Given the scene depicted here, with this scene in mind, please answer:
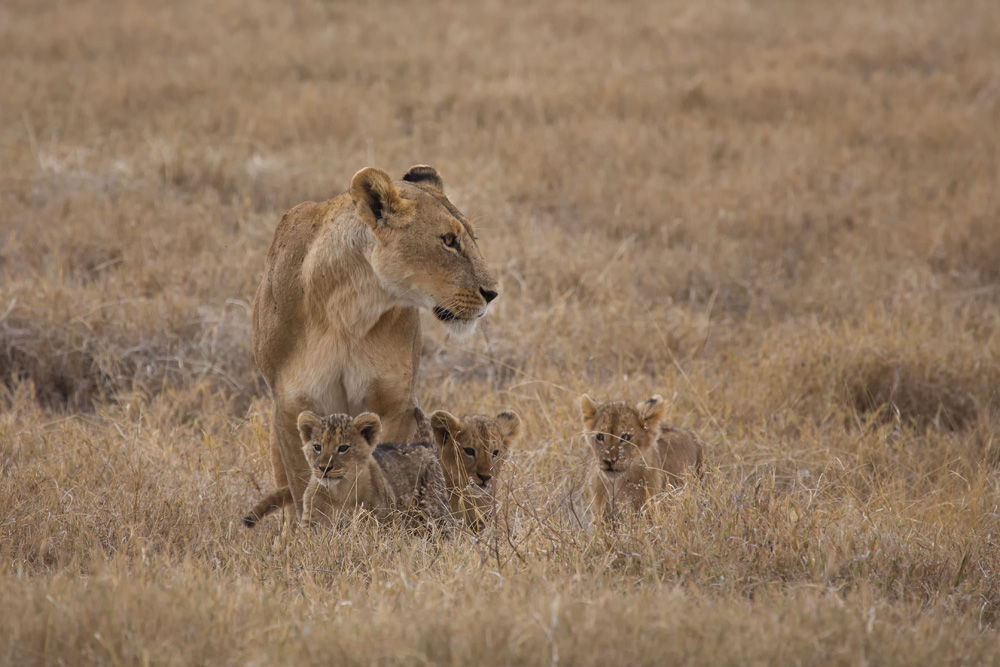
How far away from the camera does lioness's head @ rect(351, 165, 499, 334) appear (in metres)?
4.79

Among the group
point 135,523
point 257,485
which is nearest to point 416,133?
point 257,485

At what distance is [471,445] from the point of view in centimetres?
523

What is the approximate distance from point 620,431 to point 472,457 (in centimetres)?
78

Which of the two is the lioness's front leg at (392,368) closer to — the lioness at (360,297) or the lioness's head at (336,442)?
the lioness at (360,297)

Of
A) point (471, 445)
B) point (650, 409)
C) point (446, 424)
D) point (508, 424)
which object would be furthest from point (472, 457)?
point (650, 409)

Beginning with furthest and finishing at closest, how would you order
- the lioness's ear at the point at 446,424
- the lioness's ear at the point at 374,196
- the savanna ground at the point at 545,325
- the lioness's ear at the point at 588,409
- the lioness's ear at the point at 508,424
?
the lioness's ear at the point at 588,409 → the lioness's ear at the point at 508,424 → the lioness's ear at the point at 446,424 → the lioness's ear at the point at 374,196 → the savanna ground at the point at 545,325

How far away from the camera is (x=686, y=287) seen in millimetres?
8688

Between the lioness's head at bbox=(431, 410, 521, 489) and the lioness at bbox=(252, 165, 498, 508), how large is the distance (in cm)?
30

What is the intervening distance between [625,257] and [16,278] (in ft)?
15.7

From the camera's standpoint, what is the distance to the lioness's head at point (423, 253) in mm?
4785

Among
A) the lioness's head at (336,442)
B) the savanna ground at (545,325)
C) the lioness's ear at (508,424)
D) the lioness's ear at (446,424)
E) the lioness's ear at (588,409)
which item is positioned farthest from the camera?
the lioness's ear at (588,409)

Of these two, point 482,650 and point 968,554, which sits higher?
point 482,650

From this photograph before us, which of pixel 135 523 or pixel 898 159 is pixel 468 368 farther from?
pixel 898 159

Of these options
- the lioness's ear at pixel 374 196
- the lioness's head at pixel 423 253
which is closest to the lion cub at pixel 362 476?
the lioness's head at pixel 423 253
